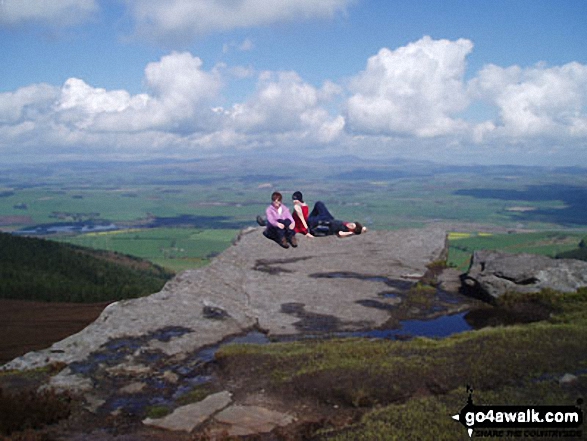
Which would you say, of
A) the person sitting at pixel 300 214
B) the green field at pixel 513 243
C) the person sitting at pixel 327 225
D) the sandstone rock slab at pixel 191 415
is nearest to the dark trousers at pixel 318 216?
the person sitting at pixel 327 225

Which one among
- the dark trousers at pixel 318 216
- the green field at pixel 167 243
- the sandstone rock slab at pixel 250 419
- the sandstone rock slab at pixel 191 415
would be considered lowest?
the green field at pixel 167 243

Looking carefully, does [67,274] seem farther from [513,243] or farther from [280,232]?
[513,243]

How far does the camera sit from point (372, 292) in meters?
20.8

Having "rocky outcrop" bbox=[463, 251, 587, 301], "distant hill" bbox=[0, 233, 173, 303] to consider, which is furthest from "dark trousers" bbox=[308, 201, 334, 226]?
"distant hill" bbox=[0, 233, 173, 303]

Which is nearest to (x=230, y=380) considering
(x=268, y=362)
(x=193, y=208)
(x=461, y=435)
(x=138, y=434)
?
(x=268, y=362)

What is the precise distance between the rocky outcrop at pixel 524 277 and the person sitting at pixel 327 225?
549 cm

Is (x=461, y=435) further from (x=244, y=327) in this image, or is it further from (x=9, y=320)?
(x=9, y=320)

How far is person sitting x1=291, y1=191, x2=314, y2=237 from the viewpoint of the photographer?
19.0m

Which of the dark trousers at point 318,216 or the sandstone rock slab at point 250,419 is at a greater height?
the dark trousers at point 318,216

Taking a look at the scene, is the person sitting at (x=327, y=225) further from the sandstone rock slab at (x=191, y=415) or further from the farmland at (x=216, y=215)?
the farmland at (x=216, y=215)

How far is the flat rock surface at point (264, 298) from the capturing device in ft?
51.6

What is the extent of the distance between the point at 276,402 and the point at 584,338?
8245 millimetres

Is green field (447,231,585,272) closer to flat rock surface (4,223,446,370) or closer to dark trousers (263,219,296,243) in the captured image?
flat rock surface (4,223,446,370)

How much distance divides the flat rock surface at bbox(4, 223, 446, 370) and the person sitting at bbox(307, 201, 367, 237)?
264 centimetres
